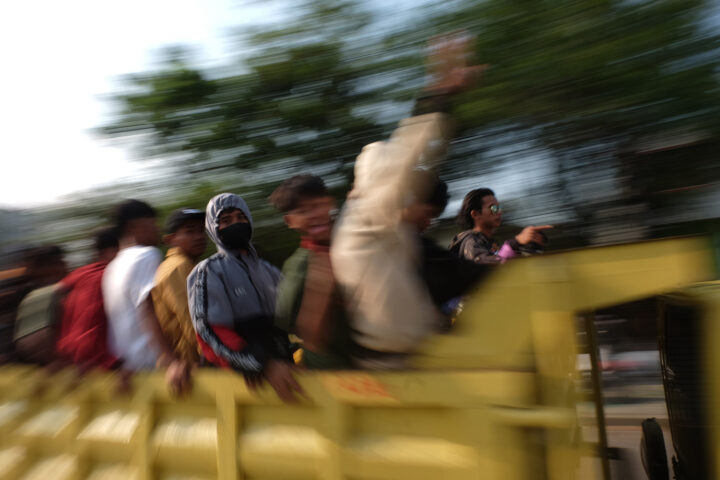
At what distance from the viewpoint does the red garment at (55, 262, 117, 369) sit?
2.86 m

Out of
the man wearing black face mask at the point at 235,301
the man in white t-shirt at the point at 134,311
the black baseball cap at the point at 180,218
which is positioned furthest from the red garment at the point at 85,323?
the man wearing black face mask at the point at 235,301

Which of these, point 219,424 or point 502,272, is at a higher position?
point 502,272

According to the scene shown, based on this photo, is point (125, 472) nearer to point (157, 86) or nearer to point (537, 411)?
point (537, 411)

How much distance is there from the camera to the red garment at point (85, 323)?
2855 millimetres

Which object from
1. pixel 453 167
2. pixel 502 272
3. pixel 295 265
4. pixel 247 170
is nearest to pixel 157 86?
pixel 247 170

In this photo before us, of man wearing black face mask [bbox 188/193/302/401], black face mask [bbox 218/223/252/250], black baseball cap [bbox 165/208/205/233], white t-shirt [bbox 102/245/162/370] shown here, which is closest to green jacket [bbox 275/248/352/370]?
man wearing black face mask [bbox 188/193/302/401]

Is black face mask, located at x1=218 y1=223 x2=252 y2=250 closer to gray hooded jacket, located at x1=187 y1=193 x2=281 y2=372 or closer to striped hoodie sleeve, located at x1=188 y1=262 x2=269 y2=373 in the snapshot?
gray hooded jacket, located at x1=187 y1=193 x2=281 y2=372

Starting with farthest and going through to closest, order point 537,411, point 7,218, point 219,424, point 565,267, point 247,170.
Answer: point 7,218 → point 247,170 → point 219,424 → point 565,267 → point 537,411

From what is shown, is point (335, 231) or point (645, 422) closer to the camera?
point (335, 231)

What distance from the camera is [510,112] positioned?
346cm

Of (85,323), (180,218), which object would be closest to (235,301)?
(180,218)

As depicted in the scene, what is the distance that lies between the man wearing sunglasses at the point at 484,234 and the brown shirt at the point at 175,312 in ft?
3.80

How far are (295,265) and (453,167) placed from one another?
1.78m

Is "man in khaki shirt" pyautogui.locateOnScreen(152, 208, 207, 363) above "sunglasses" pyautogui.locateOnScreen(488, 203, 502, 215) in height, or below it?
below
